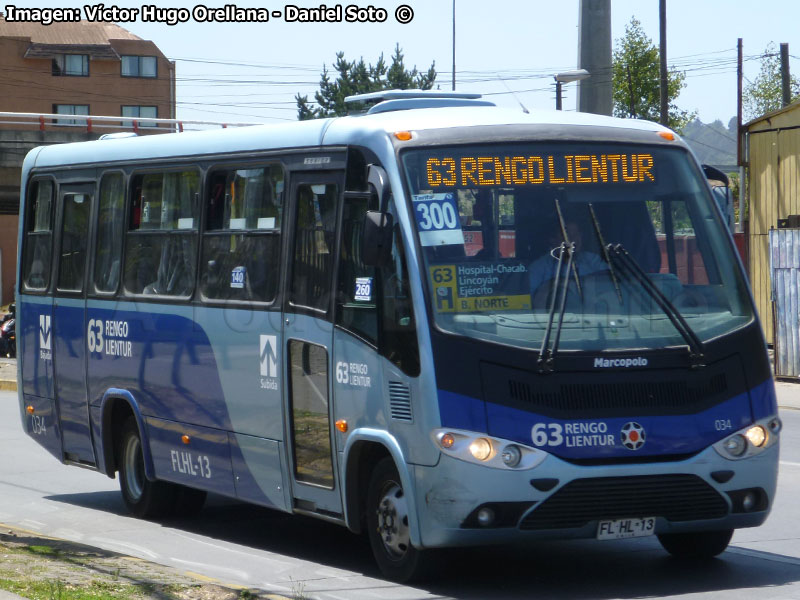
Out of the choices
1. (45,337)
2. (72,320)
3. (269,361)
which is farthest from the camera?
(45,337)

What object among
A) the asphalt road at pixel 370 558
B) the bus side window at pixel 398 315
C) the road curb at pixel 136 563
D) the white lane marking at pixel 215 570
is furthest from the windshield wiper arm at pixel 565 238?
the white lane marking at pixel 215 570

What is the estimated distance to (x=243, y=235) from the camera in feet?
33.4

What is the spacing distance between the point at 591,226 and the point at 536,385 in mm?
1064

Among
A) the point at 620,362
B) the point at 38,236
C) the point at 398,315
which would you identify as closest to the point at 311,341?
the point at 398,315

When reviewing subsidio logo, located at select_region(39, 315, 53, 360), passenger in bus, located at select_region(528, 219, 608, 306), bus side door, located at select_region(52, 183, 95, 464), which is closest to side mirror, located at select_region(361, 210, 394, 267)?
passenger in bus, located at select_region(528, 219, 608, 306)

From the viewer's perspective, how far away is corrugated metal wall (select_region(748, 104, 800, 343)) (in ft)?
90.2

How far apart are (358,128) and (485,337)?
5.58 feet

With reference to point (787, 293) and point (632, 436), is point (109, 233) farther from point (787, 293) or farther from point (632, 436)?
point (787, 293)

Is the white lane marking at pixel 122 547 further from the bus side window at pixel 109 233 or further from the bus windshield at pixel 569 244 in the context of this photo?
the bus windshield at pixel 569 244

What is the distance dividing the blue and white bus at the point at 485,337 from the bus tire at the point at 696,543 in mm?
18

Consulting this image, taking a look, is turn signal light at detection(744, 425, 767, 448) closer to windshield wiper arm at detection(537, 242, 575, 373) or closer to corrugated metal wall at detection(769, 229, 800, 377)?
windshield wiper arm at detection(537, 242, 575, 373)

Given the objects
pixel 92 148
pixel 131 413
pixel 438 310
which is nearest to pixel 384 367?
pixel 438 310

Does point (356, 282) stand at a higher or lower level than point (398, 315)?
higher

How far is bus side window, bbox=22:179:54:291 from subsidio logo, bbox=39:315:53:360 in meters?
0.31
